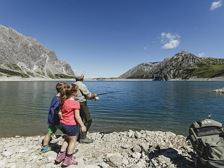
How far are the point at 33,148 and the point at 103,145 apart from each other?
317 cm

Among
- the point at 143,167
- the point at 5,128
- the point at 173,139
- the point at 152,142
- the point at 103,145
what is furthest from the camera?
the point at 5,128

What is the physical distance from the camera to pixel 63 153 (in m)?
9.99

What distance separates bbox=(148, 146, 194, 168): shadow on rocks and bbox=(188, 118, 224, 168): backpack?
0.90m

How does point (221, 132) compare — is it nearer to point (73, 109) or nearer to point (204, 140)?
point (204, 140)

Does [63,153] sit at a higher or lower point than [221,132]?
lower

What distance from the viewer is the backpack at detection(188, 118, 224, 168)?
A: 7.92 m

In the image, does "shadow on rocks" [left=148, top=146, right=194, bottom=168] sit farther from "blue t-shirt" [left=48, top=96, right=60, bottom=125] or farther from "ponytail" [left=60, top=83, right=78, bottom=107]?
"blue t-shirt" [left=48, top=96, right=60, bottom=125]

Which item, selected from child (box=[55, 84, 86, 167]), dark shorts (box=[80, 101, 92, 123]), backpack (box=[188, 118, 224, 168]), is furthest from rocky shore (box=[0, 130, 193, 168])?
dark shorts (box=[80, 101, 92, 123])

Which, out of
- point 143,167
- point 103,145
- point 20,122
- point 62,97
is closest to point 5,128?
point 20,122

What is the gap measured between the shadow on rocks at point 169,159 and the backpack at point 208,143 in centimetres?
90

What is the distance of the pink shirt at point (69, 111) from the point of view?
9.59 metres

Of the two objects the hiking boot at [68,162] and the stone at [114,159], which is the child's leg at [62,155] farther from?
the stone at [114,159]

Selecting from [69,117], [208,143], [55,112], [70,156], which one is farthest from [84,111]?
[208,143]

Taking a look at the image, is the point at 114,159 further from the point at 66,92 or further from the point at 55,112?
the point at 55,112
